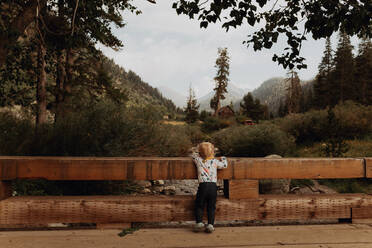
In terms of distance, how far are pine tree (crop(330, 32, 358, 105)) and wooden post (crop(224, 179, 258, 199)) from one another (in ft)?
136

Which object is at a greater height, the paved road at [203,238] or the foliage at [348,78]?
the foliage at [348,78]

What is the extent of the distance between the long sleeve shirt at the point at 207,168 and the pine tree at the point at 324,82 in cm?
4199

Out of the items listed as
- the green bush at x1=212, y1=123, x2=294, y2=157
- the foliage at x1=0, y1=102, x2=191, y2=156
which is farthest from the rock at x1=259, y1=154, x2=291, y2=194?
the green bush at x1=212, y1=123, x2=294, y2=157

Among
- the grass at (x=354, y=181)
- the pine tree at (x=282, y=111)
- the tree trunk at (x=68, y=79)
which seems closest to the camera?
the grass at (x=354, y=181)

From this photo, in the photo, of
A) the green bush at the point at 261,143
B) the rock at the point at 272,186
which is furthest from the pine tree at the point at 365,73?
the rock at the point at 272,186

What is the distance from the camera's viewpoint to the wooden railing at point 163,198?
2.13m

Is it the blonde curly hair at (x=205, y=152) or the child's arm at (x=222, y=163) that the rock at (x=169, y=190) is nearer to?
the blonde curly hair at (x=205, y=152)

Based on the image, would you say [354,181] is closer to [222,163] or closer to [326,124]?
[326,124]

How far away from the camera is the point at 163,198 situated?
7.65 ft

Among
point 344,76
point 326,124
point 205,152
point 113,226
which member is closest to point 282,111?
point 344,76

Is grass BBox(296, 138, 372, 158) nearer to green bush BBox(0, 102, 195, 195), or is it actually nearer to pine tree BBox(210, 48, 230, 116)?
green bush BBox(0, 102, 195, 195)

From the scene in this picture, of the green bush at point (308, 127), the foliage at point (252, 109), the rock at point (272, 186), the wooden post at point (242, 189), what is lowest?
the rock at point (272, 186)

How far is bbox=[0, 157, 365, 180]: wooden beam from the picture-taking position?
83.7 inches

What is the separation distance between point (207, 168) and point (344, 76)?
4348cm
